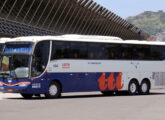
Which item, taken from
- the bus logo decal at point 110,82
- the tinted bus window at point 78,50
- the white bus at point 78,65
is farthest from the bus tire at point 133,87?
the tinted bus window at point 78,50

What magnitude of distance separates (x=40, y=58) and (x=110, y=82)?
549 centimetres

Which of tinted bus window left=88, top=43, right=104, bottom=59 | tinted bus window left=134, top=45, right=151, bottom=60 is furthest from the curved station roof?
tinted bus window left=88, top=43, right=104, bottom=59

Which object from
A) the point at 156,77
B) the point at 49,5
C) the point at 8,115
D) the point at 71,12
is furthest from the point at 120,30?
the point at 8,115

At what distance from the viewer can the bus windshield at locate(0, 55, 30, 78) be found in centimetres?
2478

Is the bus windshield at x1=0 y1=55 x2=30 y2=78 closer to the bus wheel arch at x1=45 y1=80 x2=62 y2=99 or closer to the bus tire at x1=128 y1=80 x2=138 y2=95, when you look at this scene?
A: the bus wheel arch at x1=45 y1=80 x2=62 y2=99

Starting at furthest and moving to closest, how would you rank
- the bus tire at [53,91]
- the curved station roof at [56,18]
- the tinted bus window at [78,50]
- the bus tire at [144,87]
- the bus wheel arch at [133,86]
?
the curved station roof at [56,18]
the bus tire at [144,87]
the bus wheel arch at [133,86]
the tinted bus window at [78,50]
the bus tire at [53,91]

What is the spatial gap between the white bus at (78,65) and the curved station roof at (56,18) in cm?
→ 1445

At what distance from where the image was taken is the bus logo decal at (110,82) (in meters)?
28.7

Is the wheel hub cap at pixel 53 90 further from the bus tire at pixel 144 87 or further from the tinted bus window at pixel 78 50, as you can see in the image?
the bus tire at pixel 144 87

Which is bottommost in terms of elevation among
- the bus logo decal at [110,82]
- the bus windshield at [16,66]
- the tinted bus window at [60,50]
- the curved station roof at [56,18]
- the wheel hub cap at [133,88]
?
the wheel hub cap at [133,88]

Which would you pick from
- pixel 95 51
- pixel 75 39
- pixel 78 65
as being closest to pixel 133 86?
pixel 95 51

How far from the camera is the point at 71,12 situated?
213 ft

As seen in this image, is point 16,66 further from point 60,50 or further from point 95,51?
point 95,51

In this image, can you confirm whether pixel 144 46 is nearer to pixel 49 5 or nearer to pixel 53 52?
pixel 53 52
